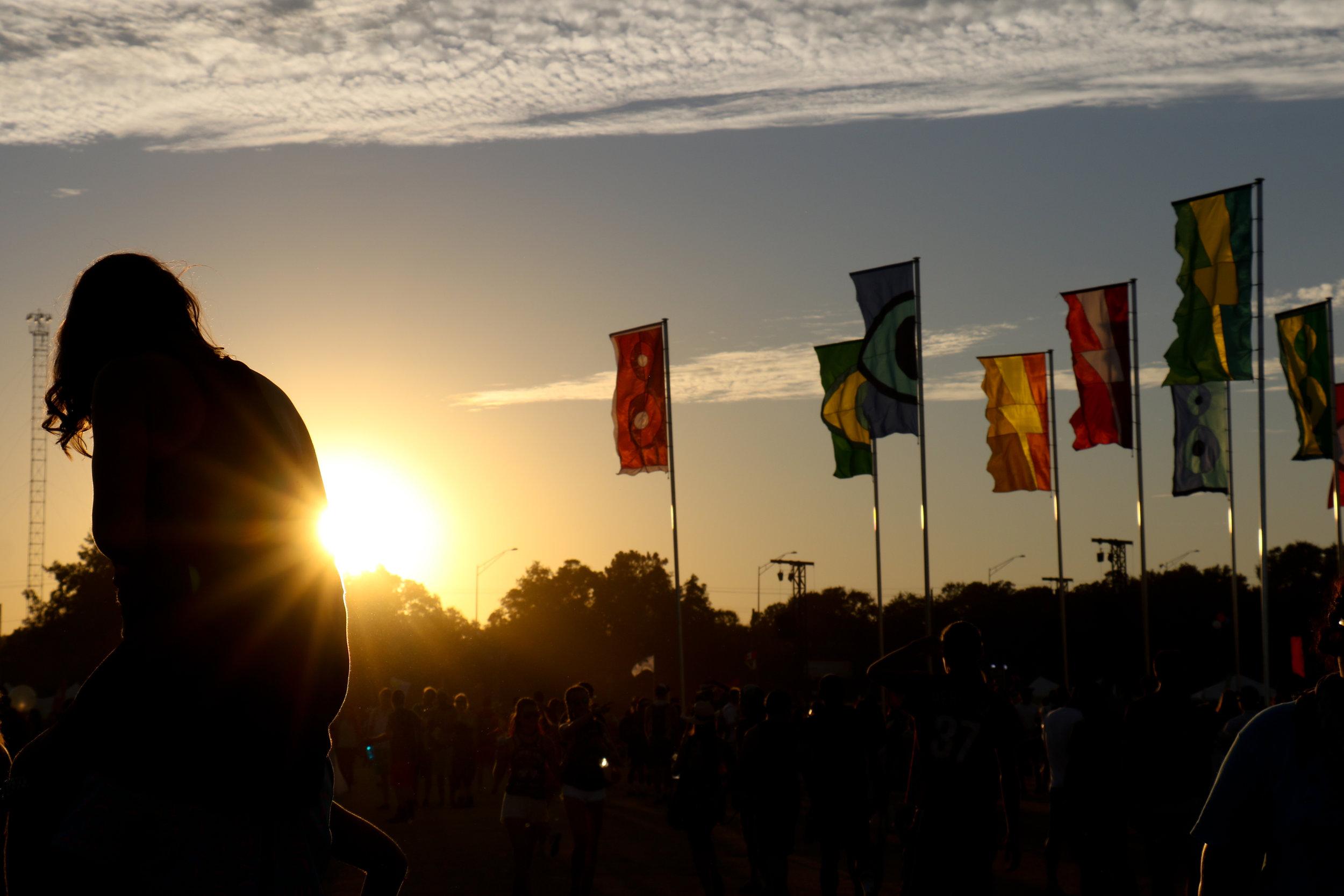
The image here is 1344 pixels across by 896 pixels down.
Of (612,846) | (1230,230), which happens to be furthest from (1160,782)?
(1230,230)

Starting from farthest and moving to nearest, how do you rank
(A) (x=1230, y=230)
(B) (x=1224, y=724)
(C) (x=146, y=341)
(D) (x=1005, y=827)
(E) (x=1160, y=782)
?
1. (A) (x=1230, y=230)
2. (B) (x=1224, y=724)
3. (E) (x=1160, y=782)
4. (D) (x=1005, y=827)
5. (C) (x=146, y=341)

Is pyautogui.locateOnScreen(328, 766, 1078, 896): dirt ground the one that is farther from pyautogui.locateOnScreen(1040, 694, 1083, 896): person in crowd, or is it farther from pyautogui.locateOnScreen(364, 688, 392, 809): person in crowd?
pyautogui.locateOnScreen(364, 688, 392, 809): person in crowd

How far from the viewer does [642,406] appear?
101 feet

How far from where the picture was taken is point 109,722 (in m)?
1.99

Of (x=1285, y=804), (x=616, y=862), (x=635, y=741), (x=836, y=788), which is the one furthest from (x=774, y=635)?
(x=1285, y=804)

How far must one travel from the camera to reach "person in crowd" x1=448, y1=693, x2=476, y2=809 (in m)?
27.6

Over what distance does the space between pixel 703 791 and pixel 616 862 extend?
230 inches

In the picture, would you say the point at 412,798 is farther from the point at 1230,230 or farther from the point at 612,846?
the point at 1230,230

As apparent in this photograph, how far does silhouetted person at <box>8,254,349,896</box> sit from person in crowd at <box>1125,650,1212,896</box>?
8.52m

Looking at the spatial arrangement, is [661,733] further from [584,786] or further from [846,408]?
[584,786]

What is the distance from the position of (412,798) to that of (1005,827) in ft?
57.0

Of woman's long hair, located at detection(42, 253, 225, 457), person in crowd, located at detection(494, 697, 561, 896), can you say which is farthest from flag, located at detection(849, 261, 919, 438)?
woman's long hair, located at detection(42, 253, 225, 457)

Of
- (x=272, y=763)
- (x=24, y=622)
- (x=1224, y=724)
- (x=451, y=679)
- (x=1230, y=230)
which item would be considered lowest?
(x=451, y=679)

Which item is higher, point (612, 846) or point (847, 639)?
point (612, 846)
